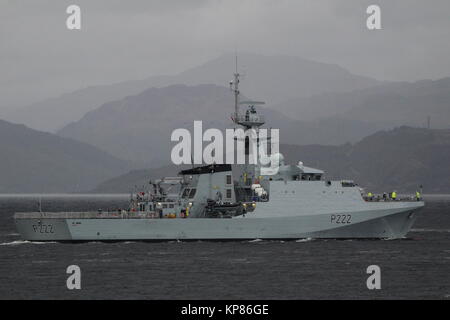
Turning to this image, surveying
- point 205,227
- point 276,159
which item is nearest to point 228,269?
point 205,227

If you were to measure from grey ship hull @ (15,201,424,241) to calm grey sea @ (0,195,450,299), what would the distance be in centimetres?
56

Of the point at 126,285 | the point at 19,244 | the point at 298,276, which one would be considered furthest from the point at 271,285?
the point at 19,244

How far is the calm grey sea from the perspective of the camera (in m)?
33.5

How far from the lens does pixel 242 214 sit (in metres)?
48.5

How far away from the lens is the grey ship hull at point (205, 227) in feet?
159

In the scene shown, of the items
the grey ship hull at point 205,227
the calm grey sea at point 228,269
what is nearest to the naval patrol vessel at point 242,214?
the grey ship hull at point 205,227

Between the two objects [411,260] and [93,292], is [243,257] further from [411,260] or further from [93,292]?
[93,292]

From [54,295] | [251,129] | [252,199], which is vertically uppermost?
[251,129]

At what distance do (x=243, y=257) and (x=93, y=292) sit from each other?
11.6 m

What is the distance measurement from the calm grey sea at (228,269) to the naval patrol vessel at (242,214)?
0.72m

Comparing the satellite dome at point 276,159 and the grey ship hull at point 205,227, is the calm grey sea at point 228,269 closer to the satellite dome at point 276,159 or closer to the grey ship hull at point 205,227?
the grey ship hull at point 205,227

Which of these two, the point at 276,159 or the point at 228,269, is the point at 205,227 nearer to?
the point at 276,159

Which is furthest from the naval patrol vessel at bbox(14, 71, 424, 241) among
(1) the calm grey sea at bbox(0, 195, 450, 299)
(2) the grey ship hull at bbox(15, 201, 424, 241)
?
(1) the calm grey sea at bbox(0, 195, 450, 299)

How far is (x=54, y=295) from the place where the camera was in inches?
1303
